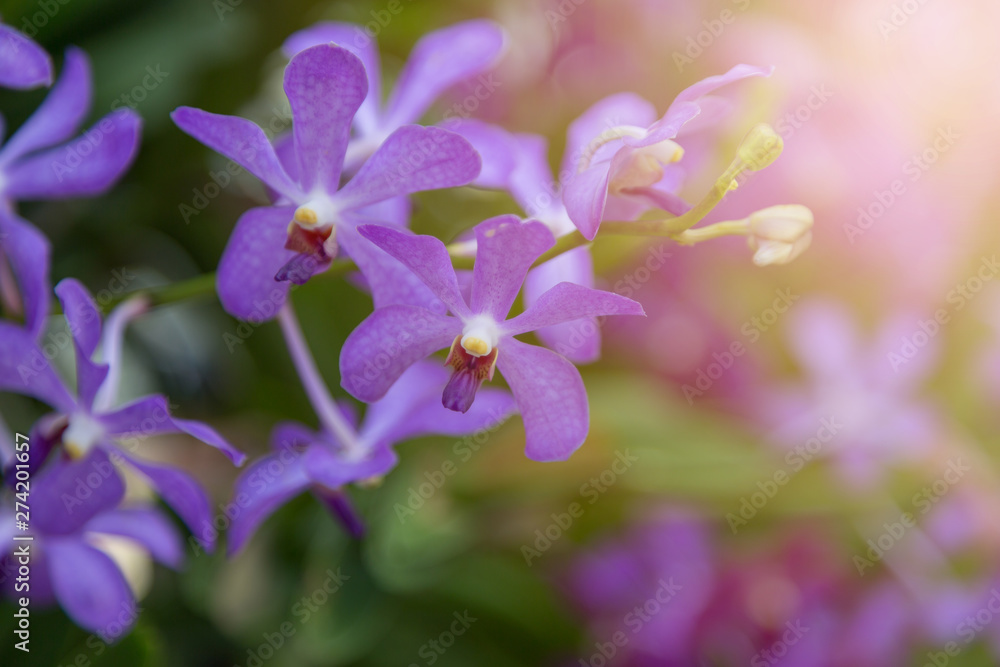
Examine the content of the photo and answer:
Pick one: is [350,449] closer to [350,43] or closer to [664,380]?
[350,43]

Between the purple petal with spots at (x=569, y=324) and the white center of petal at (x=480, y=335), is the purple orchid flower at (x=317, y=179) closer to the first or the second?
the white center of petal at (x=480, y=335)

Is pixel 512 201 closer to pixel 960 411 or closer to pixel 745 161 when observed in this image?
pixel 745 161

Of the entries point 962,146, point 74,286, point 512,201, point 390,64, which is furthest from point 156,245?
point 962,146

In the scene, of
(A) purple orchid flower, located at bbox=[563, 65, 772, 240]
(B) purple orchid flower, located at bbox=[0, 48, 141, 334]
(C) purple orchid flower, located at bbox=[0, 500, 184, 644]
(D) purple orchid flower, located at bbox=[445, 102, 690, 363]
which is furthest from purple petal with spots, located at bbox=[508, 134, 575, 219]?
Answer: (C) purple orchid flower, located at bbox=[0, 500, 184, 644]

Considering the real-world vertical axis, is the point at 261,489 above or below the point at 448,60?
below

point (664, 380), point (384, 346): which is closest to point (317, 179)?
point (384, 346)

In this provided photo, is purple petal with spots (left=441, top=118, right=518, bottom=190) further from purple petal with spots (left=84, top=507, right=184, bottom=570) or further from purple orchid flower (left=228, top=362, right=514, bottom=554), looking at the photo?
purple petal with spots (left=84, top=507, right=184, bottom=570)

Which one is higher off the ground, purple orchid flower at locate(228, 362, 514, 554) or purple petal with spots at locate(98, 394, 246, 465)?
purple petal with spots at locate(98, 394, 246, 465)
